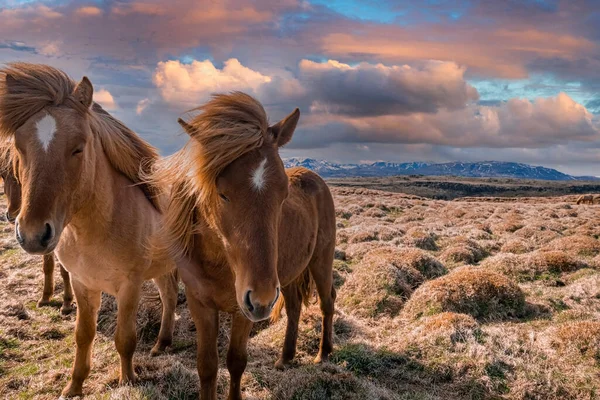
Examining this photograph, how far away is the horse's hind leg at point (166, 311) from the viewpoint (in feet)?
19.5

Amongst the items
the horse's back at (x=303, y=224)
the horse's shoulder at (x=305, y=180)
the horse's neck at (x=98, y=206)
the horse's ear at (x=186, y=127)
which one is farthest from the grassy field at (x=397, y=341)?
the horse's ear at (x=186, y=127)

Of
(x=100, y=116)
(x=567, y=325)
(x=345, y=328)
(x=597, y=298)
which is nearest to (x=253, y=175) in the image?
(x=100, y=116)

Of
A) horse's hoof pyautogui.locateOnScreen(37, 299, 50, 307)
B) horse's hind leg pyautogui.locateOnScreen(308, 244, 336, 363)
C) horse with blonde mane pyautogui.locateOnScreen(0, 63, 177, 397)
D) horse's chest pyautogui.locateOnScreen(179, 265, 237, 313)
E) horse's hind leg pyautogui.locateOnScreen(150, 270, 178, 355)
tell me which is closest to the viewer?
horse with blonde mane pyautogui.locateOnScreen(0, 63, 177, 397)

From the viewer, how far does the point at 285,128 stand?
134 inches

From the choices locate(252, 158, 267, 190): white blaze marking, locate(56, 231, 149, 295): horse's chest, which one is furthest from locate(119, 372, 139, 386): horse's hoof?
locate(252, 158, 267, 190): white blaze marking

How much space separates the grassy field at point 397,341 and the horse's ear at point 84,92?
9.27 feet

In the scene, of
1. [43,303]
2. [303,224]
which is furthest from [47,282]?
[303,224]

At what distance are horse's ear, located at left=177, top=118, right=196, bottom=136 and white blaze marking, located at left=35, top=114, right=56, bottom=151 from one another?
1040 millimetres

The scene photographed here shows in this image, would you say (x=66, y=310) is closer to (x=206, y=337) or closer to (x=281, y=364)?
(x=281, y=364)

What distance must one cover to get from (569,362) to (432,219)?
1628 cm

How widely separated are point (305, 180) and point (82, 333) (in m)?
3.28

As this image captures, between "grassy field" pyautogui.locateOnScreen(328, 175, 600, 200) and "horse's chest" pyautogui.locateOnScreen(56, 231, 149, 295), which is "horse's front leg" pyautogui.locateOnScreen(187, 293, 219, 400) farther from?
"grassy field" pyautogui.locateOnScreen(328, 175, 600, 200)

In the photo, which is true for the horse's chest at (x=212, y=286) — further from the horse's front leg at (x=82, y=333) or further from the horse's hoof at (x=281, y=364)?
the horse's hoof at (x=281, y=364)

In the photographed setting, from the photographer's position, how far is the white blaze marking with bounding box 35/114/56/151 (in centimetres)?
324
